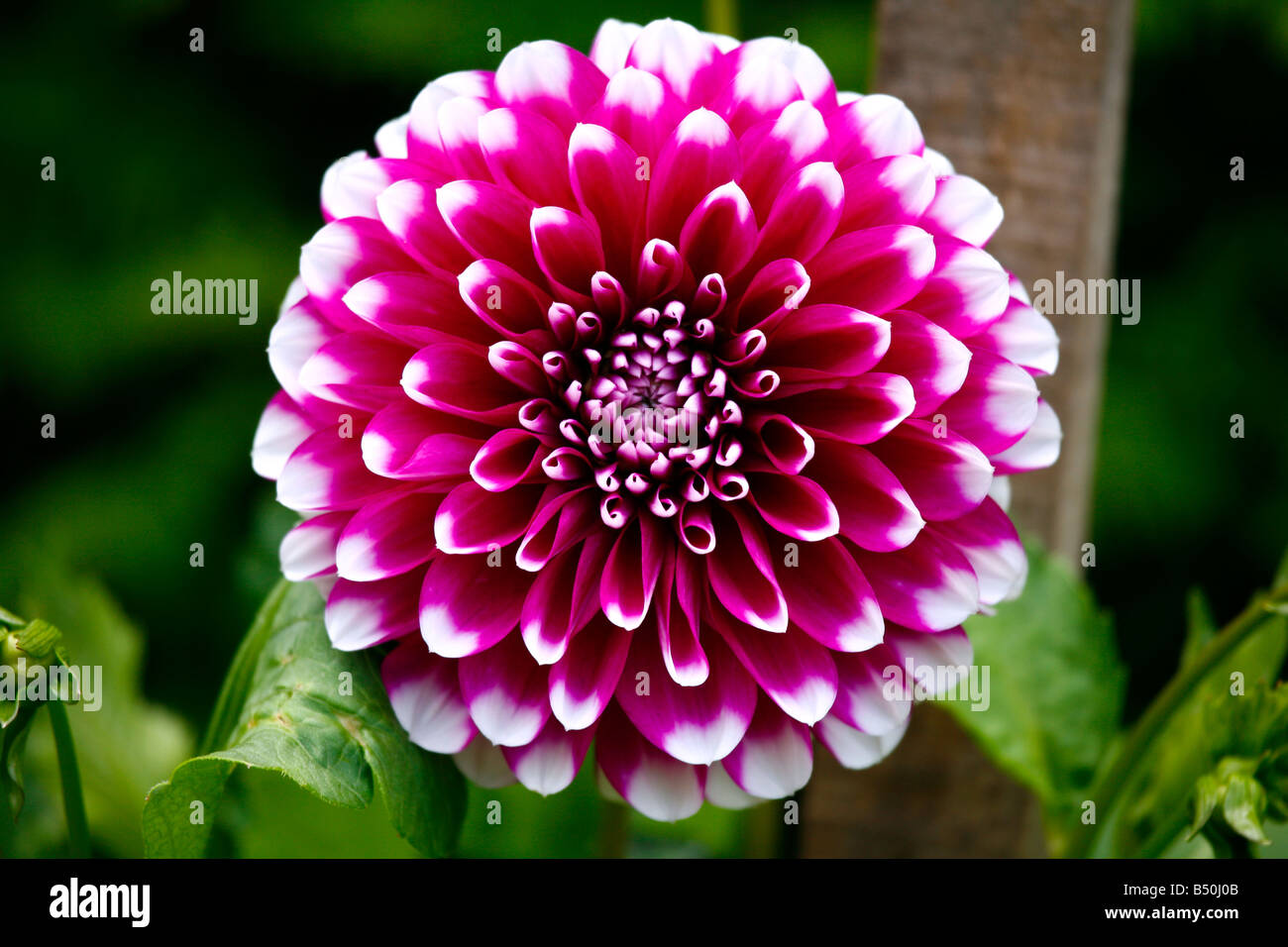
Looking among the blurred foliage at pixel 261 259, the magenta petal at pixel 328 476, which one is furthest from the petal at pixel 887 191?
the blurred foliage at pixel 261 259

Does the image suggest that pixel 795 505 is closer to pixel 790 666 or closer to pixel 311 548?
pixel 790 666

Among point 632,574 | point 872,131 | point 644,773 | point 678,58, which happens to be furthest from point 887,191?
point 644,773

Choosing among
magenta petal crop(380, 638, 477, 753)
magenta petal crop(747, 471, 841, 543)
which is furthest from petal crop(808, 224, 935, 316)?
magenta petal crop(380, 638, 477, 753)

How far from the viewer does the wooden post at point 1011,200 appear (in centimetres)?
93

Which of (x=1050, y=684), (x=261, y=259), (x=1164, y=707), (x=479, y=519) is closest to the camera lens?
(x=479, y=519)

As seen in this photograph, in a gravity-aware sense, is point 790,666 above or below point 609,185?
below

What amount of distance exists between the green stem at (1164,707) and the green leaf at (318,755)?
49 centimetres

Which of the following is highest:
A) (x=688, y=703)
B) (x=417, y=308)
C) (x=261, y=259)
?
(x=261, y=259)

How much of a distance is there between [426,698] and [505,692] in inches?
2.2

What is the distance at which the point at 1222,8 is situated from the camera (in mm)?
1563

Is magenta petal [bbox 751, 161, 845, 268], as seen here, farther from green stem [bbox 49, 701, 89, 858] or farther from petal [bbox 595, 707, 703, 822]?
green stem [bbox 49, 701, 89, 858]

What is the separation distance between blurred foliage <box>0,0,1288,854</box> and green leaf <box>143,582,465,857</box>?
0.99 metres

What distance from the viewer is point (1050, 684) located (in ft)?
2.99
